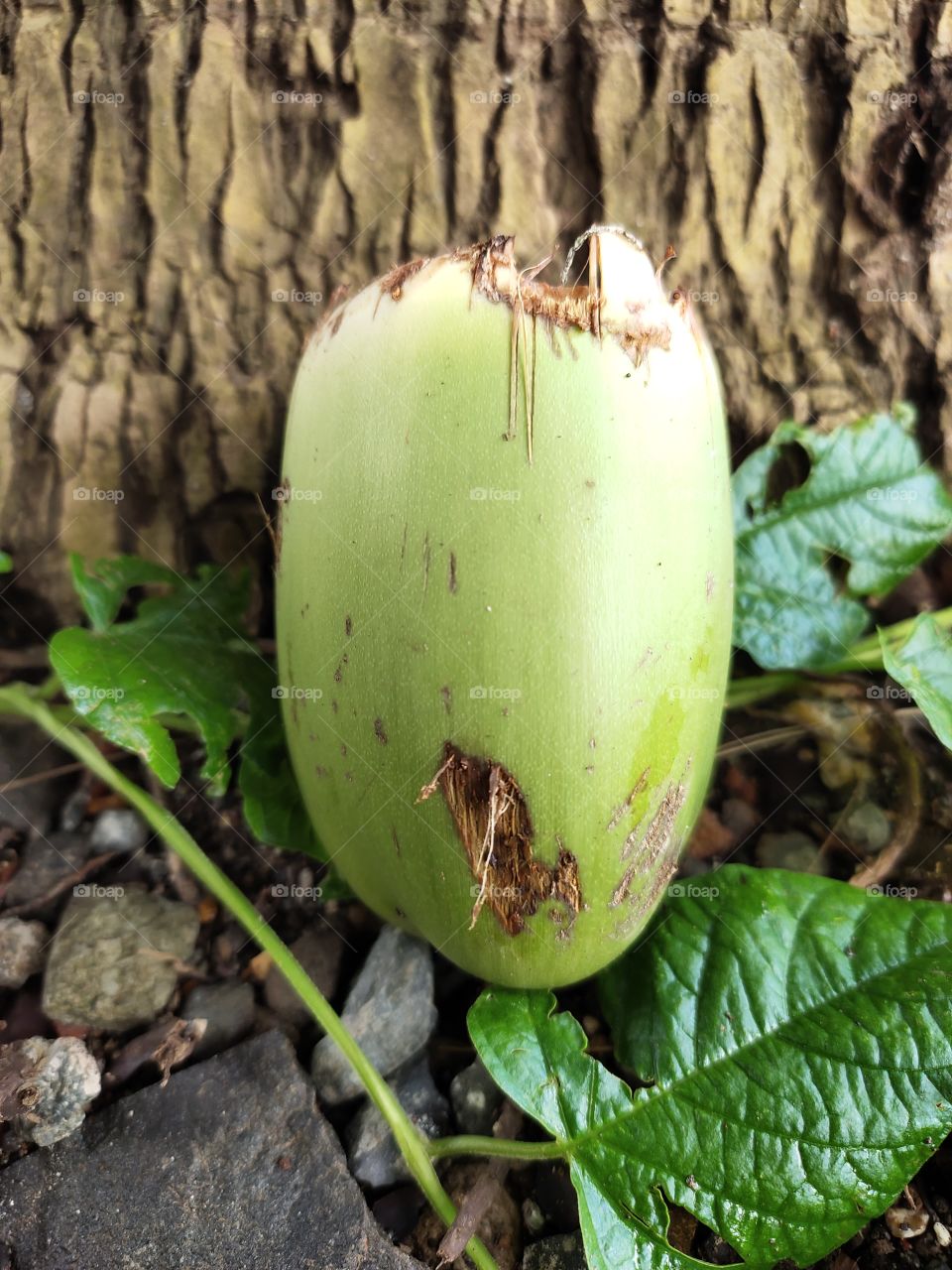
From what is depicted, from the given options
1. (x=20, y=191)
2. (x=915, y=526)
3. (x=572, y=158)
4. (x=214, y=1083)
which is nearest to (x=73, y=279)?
(x=20, y=191)

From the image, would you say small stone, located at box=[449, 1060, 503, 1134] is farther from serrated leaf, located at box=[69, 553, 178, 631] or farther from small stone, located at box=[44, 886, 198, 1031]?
serrated leaf, located at box=[69, 553, 178, 631]

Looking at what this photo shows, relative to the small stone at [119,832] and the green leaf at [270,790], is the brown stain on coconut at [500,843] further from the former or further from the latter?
the small stone at [119,832]

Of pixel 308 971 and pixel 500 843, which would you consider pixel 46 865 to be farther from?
pixel 500 843

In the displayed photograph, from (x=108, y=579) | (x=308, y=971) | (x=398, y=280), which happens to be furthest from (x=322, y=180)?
(x=308, y=971)

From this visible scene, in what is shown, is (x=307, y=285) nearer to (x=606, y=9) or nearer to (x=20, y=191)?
(x=20, y=191)

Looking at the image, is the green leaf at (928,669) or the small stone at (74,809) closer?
the green leaf at (928,669)

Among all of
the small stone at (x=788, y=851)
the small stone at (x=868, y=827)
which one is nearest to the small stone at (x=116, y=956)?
the small stone at (x=788, y=851)

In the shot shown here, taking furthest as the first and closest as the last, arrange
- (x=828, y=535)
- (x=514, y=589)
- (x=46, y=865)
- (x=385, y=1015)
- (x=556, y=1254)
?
(x=828, y=535) < (x=46, y=865) < (x=385, y=1015) < (x=556, y=1254) < (x=514, y=589)
